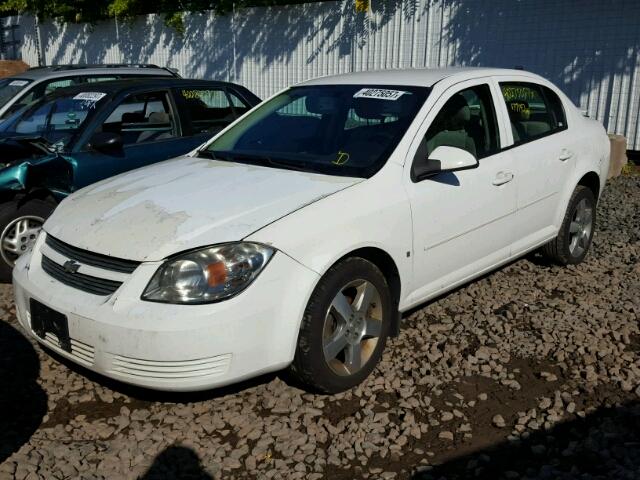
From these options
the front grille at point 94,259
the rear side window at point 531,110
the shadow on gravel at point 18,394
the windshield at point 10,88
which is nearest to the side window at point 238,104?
the windshield at point 10,88

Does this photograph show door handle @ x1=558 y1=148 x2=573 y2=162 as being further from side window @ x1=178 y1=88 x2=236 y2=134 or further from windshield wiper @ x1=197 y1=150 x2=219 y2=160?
side window @ x1=178 y1=88 x2=236 y2=134

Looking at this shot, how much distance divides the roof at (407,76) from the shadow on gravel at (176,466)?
264 centimetres

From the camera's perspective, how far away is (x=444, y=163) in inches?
150

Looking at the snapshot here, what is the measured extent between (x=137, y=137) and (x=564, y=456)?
4392 millimetres

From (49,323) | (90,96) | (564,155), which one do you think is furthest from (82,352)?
(564,155)

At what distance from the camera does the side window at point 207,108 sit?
6.33 m

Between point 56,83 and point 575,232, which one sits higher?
point 56,83

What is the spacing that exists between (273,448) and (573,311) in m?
2.63

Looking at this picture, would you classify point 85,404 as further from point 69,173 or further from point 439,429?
point 69,173

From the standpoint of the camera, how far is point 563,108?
5.41 meters

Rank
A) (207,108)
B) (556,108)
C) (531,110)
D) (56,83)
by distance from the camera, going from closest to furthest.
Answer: (531,110)
(556,108)
(207,108)
(56,83)

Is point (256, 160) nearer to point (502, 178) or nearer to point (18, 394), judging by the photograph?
point (502, 178)

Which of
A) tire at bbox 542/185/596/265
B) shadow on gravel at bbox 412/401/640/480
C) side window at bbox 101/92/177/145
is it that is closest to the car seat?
side window at bbox 101/92/177/145

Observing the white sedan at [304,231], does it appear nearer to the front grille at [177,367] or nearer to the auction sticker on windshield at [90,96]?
the front grille at [177,367]
